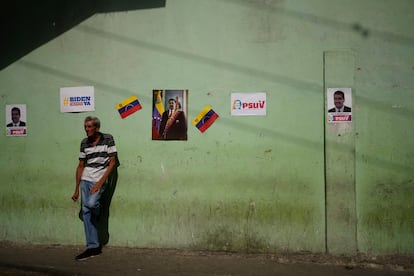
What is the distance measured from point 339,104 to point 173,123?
2.16 m

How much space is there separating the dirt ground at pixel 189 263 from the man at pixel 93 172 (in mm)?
298

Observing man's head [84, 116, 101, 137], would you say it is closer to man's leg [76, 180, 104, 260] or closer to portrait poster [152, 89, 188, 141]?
man's leg [76, 180, 104, 260]

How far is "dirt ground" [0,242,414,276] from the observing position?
4.93m

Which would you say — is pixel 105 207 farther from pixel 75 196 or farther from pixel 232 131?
pixel 232 131

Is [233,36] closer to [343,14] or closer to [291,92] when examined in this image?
[291,92]

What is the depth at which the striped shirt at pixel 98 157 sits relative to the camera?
5.46 metres

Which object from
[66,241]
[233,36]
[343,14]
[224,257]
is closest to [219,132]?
[233,36]

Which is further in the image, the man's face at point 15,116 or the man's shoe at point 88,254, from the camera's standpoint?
the man's face at point 15,116

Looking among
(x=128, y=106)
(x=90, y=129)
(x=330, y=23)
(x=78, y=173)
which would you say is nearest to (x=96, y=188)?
(x=78, y=173)

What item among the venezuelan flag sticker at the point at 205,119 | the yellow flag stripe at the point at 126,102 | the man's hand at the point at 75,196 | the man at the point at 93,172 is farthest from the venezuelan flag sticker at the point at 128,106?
the man's hand at the point at 75,196

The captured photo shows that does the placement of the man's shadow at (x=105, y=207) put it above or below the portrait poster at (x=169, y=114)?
below

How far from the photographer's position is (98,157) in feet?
18.0

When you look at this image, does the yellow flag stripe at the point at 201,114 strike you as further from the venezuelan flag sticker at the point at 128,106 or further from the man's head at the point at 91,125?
the man's head at the point at 91,125

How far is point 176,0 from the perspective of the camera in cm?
568
